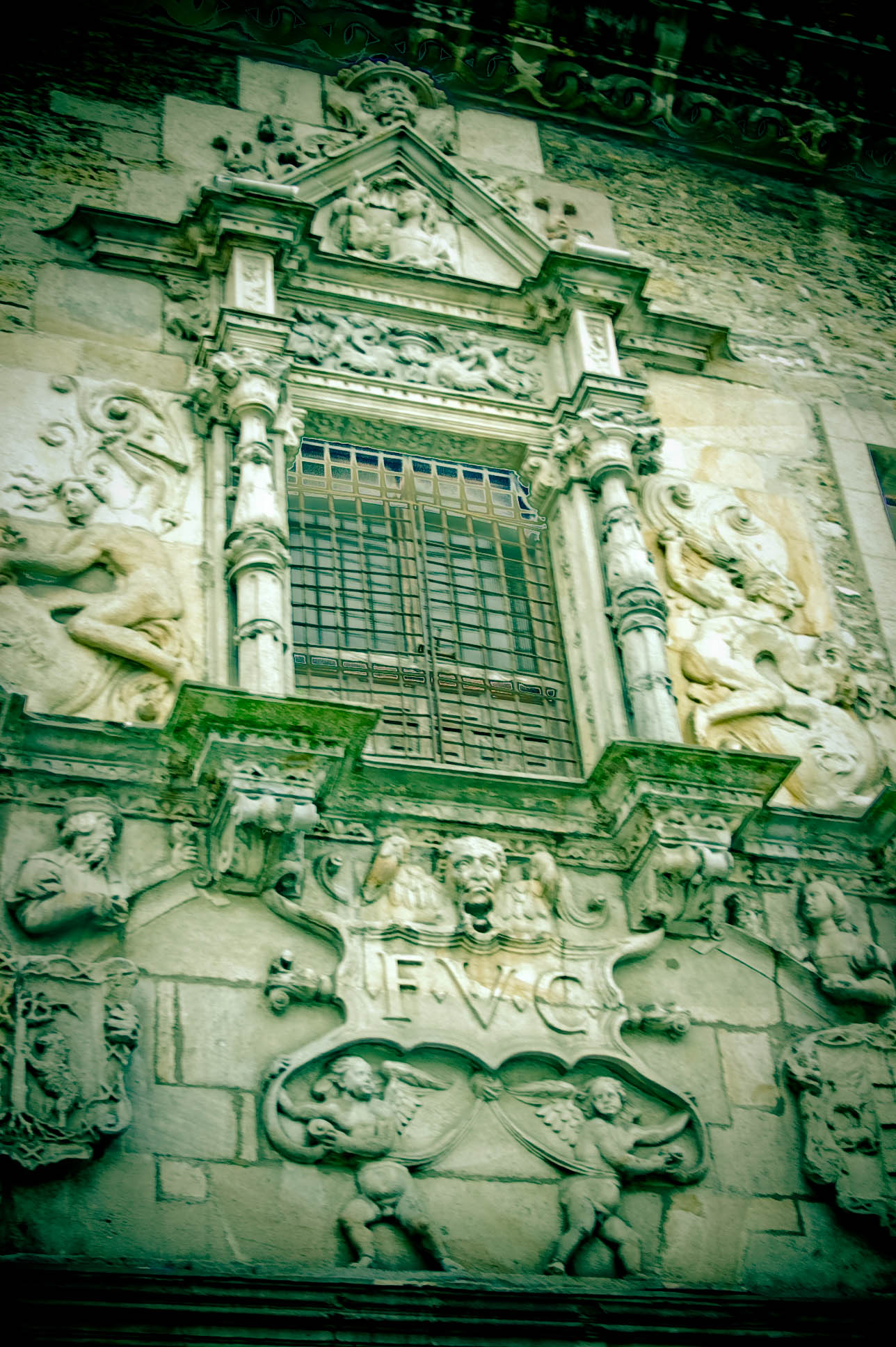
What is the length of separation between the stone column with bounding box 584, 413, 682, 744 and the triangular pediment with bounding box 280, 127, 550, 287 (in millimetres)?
1587

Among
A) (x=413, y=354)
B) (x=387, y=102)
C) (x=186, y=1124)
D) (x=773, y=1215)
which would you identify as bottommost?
(x=773, y=1215)

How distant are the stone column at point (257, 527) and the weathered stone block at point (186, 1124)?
6.35 ft

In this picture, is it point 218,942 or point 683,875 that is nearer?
point 218,942

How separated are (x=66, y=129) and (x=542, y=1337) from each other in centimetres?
827

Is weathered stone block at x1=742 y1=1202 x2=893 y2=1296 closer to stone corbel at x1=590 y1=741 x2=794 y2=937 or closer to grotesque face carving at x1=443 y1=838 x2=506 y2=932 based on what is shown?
stone corbel at x1=590 y1=741 x2=794 y2=937

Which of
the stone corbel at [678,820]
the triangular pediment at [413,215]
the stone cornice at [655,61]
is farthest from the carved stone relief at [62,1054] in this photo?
the stone cornice at [655,61]

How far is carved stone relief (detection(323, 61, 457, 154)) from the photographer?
13.2 metres

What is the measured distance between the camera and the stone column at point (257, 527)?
9.78 meters

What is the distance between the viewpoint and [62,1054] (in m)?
8.13

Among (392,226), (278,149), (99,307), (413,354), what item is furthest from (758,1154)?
(278,149)

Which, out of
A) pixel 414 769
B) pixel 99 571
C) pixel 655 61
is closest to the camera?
pixel 414 769

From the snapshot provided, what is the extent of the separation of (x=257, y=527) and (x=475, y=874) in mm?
2233

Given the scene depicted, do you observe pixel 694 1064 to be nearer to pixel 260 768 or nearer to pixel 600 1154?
pixel 600 1154

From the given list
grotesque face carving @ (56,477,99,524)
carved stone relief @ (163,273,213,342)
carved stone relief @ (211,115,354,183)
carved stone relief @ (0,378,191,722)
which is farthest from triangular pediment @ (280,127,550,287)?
grotesque face carving @ (56,477,99,524)
